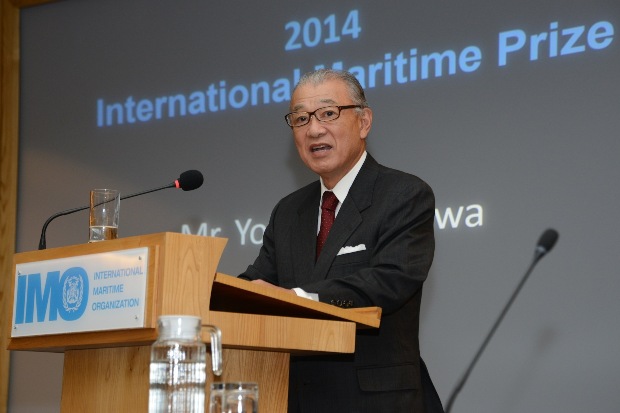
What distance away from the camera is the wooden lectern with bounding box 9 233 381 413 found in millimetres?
2217

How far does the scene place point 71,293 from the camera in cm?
240

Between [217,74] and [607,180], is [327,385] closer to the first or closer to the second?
[607,180]

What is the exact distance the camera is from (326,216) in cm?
330

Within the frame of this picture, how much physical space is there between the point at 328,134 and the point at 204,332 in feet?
4.24

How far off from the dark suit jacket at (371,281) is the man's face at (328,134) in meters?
0.09

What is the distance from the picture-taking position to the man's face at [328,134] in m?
3.36

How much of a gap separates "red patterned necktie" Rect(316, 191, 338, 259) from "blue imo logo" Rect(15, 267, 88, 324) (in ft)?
3.19

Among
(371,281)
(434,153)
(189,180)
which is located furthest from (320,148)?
(434,153)

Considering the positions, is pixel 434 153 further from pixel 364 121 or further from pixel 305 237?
pixel 305 237

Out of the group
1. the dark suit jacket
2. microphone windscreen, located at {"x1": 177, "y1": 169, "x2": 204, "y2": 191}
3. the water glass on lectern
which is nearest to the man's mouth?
the dark suit jacket

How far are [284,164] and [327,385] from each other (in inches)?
98.0

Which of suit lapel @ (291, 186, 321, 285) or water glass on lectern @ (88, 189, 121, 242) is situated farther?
suit lapel @ (291, 186, 321, 285)

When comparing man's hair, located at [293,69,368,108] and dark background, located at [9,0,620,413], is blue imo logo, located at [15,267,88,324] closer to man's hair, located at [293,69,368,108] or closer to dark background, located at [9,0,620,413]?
man's hair, located at [293,69,368,108]

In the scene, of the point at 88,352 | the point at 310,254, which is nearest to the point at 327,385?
the point at 310,254
